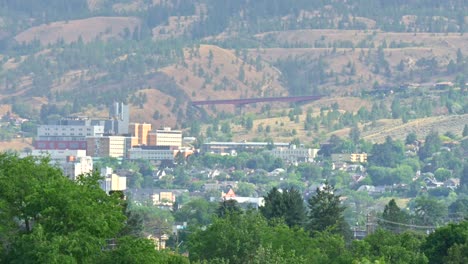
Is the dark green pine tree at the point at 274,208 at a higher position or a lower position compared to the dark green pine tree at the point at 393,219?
higher

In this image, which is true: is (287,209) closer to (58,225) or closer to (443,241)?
(443,241)

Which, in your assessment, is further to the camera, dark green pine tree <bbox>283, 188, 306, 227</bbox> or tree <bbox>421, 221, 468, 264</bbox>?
dark green pine tree <bbox>283, 188, 306, 227</bbox>

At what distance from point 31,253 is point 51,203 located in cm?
260

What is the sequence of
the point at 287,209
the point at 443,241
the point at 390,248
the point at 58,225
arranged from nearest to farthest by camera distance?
the point at 58,225 < the point at 390,248 < the point at 443,241 < the point at 287,209

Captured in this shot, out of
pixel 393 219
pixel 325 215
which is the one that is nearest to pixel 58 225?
pixel 325 215

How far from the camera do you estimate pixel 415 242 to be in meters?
89.0

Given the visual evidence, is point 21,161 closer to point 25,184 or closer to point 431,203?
point 25,184

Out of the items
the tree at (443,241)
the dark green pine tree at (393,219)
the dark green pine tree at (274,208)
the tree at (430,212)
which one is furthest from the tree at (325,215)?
the tree at (430,212)

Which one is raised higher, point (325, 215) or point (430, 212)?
point (325, 215)

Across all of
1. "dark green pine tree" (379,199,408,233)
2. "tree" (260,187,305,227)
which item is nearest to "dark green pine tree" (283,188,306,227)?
"tree" (260,187,305,227)

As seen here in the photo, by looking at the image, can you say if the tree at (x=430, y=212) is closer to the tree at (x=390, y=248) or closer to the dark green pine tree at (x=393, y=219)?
the dark green pine tree at (x=393, y=219)

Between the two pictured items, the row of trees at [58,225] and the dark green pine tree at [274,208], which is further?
the dark green pine tree at [274,208]

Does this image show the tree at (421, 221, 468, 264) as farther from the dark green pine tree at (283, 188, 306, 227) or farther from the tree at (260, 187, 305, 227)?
the tree at (260, 187, 305, 227)

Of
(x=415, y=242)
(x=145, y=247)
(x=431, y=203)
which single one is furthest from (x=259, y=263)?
(x=431, y=203)
